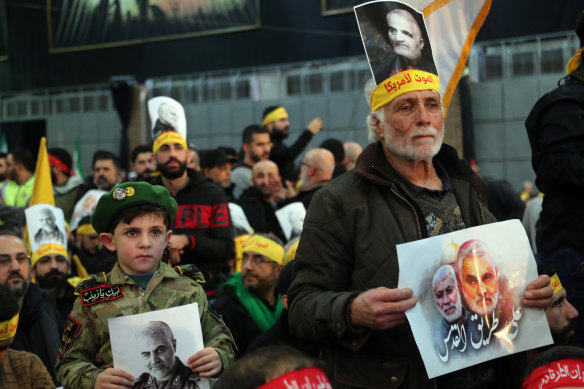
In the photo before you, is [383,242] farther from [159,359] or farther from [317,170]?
[317,170]

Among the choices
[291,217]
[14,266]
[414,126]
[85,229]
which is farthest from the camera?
[85,229]

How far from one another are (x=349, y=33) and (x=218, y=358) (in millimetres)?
15098

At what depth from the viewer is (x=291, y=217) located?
724 centimetres

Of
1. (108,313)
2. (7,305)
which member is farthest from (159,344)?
(7,305)

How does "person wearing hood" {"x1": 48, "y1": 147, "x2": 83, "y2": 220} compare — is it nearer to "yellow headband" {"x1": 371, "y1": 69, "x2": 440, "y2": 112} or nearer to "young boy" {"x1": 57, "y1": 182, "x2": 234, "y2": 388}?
"young boy" {"x1": 57, "y1": 182, "x2": 234, "y2": 388}

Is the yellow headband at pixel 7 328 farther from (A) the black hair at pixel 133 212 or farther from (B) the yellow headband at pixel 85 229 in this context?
(B) the yellow headband at pixel 85 229

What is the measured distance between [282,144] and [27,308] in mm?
4712

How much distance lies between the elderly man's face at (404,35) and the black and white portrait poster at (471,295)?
0.66 m

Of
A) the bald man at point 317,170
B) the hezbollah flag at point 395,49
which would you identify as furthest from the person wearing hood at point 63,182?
the hezbollah flag at point 395,49

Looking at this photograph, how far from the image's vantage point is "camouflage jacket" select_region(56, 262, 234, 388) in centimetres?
316

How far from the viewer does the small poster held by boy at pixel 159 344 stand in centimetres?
304

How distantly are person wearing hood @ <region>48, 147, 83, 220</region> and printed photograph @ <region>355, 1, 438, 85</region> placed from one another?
6110mm

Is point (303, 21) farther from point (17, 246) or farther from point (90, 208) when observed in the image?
point (17, 246)

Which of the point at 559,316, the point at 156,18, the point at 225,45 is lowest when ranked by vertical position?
the point at 559,316
